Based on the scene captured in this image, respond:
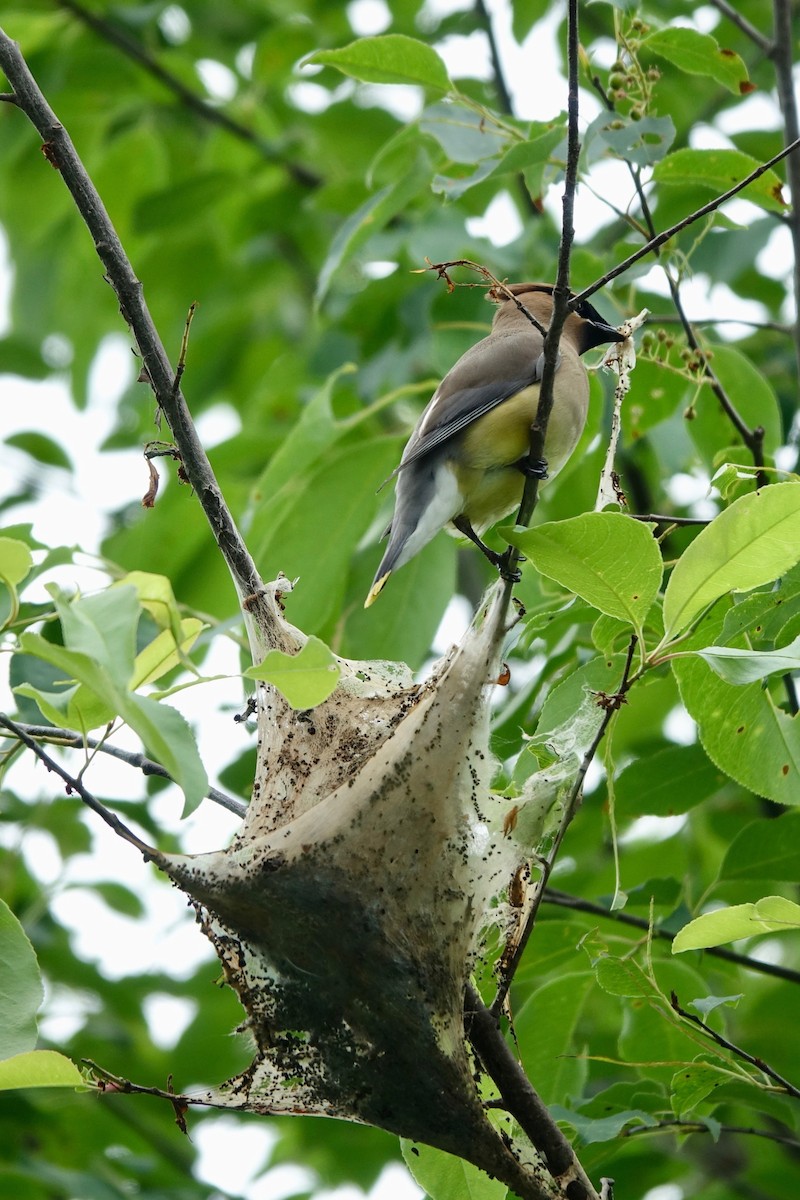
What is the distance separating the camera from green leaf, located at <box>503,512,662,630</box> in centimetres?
236

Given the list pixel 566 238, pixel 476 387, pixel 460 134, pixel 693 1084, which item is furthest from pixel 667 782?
pixel 460 134

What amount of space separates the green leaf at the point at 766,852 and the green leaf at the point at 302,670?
1.75 meters

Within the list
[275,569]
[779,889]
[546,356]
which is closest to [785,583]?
[546,356]

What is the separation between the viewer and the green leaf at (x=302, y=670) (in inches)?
85.9

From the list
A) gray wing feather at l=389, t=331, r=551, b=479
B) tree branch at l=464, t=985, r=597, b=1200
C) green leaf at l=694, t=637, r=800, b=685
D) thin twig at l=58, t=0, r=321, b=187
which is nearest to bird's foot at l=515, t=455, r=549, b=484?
gray wing feather at l=389, t=331, r=551, b=479

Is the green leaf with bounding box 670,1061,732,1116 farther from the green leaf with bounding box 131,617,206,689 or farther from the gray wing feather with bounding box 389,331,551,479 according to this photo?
the gray wing feather with bounding box 389,331,551,479

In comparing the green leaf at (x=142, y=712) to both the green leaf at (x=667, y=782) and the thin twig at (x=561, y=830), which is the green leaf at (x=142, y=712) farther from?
the green leaf at (x=667, y=782)

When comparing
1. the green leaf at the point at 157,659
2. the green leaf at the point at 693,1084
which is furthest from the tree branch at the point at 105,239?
the green leaf at the point at 693,1084

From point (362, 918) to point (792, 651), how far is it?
0.99m

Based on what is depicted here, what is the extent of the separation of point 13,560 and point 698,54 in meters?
2.50

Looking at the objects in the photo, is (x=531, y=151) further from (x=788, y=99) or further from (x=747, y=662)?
(x=747, y=662)

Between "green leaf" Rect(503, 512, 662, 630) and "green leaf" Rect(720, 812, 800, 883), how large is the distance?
52.1 inches

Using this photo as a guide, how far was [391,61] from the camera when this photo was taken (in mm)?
3941

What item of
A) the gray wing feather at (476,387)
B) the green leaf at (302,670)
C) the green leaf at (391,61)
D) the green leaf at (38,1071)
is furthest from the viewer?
the gray wing feather at (476,387)
